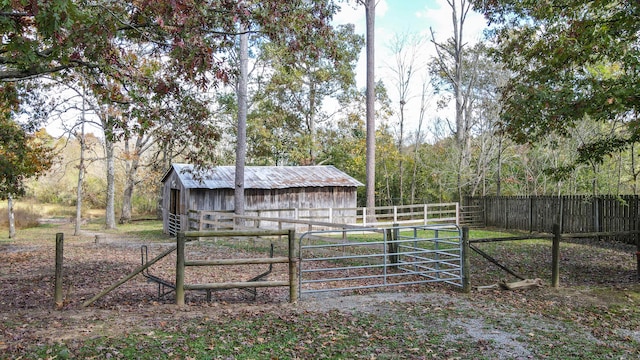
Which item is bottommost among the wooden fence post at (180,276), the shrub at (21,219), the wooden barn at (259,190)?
the shrub at (21,219)

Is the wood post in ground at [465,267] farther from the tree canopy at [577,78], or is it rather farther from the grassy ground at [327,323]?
the tree canopy at [577,78]

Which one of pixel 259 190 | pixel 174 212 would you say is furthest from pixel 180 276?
pixel 174 212

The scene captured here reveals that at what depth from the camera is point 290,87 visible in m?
34.3

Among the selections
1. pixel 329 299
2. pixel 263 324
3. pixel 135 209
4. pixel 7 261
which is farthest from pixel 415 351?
pixel 135 209

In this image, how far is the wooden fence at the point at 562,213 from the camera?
17438 mm

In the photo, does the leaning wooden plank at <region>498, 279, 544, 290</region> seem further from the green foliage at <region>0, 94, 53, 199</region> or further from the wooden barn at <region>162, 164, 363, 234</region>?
the wooden barn at <region>162, 164, 363, 234</region>

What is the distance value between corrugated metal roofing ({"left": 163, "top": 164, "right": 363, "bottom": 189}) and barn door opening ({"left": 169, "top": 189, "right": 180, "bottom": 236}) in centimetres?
165

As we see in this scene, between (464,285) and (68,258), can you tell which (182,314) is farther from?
(68,258)

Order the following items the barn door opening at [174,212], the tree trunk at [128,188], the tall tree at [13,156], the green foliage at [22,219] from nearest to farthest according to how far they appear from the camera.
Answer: the tall tree at [13,156] → the barn door opening at [174,212] → the green foliage at [22,219] → the tree trunk at [128,188]

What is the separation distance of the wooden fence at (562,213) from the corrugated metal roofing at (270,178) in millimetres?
7600

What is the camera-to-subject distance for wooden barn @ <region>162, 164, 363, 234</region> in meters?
22.7

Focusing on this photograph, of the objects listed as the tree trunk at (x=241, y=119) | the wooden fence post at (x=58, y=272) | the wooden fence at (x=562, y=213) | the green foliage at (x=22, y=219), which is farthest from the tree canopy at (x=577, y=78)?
the green foliage at (x=22, y=219)

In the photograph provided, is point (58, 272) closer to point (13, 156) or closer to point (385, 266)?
point (385, 266)

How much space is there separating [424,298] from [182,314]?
416cm
